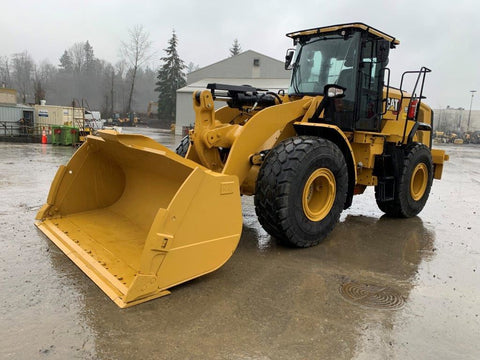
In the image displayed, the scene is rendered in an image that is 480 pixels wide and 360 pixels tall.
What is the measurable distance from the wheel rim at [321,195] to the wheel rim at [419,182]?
2.64 metres

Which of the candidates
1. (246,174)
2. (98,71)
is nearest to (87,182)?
(246,174)

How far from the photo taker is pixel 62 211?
4711 mm

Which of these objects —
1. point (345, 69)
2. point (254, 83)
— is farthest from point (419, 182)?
point (254, 83)

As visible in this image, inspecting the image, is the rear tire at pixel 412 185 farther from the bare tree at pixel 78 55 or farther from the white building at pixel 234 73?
the bare tree at pixel 78 55

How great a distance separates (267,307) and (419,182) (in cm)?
491

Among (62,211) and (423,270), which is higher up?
(62,211)

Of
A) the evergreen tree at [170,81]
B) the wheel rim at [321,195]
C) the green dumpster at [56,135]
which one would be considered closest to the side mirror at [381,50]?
the wheel rim at [321,195]

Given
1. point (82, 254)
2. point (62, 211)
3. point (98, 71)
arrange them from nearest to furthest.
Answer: point (82, 254) → point (62, 211) → point (98, 71)

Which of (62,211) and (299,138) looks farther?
(62,211)

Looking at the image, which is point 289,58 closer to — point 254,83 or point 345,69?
point 345,69

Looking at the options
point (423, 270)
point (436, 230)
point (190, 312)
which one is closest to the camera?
point (190, 312)

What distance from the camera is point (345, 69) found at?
515cm

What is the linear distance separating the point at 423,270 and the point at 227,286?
2.29 metres

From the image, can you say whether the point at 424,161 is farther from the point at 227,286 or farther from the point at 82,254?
the point at 82,254
